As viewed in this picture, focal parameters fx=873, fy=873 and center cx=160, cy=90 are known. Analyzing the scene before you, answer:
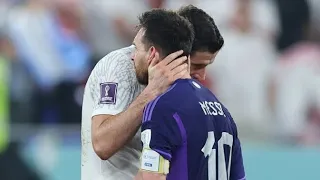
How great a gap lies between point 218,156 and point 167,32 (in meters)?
0.55

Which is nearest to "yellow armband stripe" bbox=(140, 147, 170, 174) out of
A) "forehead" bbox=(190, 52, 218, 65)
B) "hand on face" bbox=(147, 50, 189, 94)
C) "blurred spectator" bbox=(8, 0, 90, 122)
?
"hand on face" bbox=(147, 50, 189, 94)

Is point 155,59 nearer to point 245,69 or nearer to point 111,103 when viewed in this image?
point 111,103

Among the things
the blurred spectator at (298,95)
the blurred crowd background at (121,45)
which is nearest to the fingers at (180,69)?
the blurred crowd background at (121,45)

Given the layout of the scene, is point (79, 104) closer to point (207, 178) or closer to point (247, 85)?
point (247, 85)

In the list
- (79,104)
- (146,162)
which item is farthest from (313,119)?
(146,162)

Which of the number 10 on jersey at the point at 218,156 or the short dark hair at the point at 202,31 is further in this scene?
the short dark hair at the point at 202,31

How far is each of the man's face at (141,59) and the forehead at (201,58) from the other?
0.95ft

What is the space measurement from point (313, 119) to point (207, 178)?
468cm

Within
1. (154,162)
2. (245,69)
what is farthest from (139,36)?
(245,69)

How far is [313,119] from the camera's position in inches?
316

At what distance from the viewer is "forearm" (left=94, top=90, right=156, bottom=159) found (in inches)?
140

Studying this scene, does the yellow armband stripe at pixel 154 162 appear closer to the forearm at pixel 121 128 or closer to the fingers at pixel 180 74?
the forearm at pixel 121 128

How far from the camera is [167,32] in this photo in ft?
11.6

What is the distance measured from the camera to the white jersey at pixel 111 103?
12.2ft
